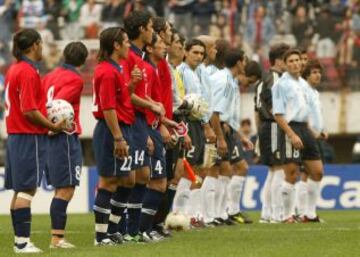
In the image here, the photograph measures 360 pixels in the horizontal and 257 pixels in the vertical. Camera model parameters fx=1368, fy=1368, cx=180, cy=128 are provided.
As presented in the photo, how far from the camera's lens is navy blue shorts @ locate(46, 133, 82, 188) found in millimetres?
13516

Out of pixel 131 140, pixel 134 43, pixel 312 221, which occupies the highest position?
pixel 134 43

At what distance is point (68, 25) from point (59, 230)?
15.7m

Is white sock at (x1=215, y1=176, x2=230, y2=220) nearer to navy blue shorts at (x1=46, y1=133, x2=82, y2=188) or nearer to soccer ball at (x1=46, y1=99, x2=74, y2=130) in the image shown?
navy blue shorts at (x1=46, y1=133, x2=82, y2=188)

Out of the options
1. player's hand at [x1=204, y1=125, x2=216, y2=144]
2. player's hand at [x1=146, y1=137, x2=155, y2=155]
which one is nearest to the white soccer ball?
player's hand at [x1=204, y1=125, x2=216, y2=144]

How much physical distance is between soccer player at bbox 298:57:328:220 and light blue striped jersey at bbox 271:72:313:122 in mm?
640

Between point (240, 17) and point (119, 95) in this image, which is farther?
point (240, 17)

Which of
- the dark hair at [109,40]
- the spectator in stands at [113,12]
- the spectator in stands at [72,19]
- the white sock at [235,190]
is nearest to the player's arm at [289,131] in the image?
the white sock at [235,190]

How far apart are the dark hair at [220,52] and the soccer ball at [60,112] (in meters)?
5.02

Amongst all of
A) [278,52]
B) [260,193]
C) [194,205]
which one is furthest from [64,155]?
[260,193]

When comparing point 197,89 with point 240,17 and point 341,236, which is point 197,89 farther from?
point 240,17

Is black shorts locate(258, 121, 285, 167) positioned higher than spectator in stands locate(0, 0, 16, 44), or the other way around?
spectator in stands locate(0, 0, 16, 44)

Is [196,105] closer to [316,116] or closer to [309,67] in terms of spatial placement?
[316,116]

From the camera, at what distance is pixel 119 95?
1350 centimetres

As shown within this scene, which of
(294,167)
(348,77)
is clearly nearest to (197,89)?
(294,167)
